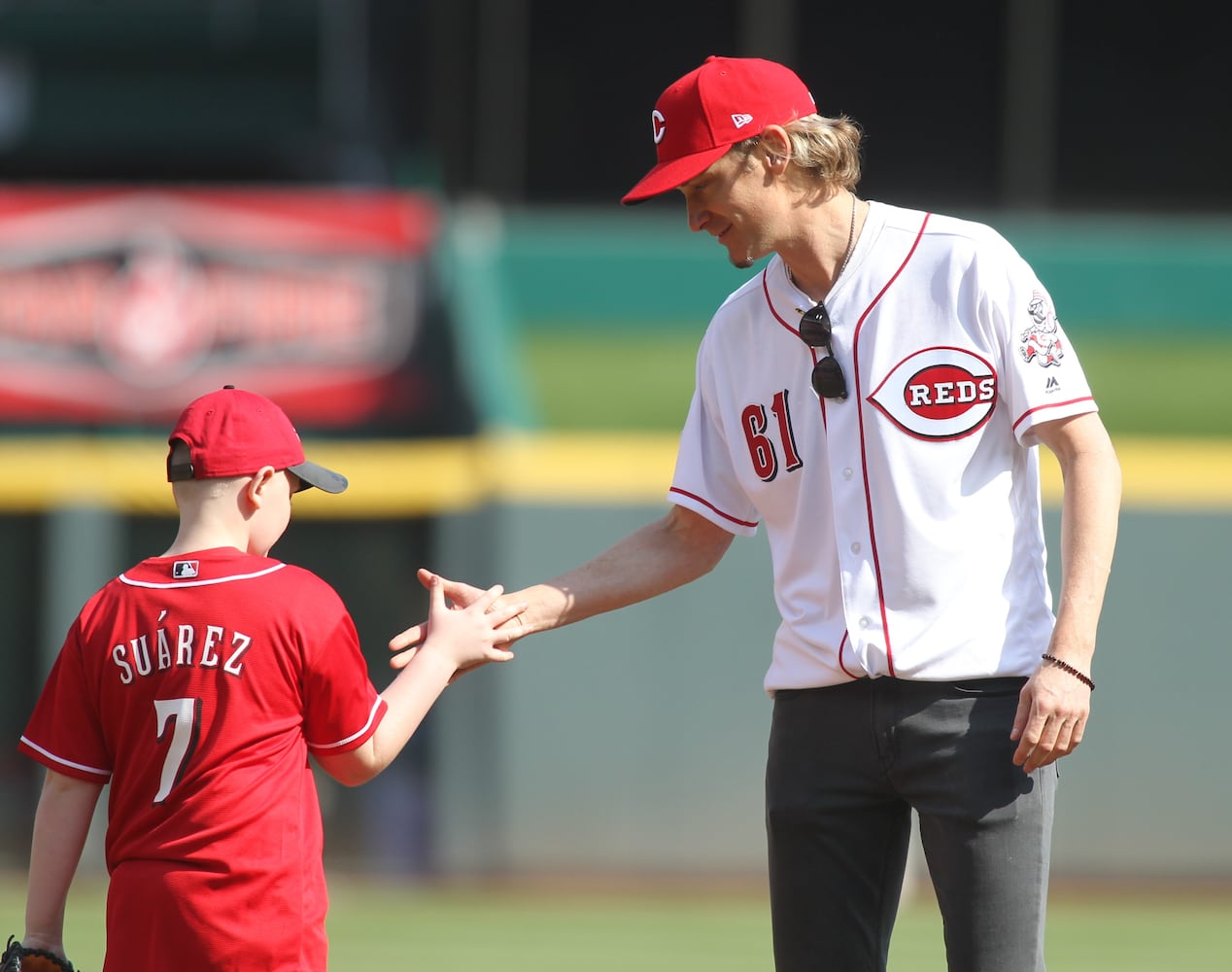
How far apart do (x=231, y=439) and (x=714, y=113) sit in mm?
1091

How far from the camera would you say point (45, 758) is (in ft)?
9.57

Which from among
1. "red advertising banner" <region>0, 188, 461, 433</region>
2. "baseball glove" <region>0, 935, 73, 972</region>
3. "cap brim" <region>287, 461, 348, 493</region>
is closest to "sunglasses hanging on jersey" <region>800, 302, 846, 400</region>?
"cap brim" <region>287, 461, 348, 493</region>

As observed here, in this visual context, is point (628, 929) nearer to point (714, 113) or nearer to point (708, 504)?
point (708, 504)

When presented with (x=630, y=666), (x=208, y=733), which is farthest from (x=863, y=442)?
(x=630, y=666)

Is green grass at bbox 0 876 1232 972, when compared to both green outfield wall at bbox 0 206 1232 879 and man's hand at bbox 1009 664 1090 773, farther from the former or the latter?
man's hand at bbox 1009 664 1090 773

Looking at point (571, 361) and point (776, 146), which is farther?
point (571, 361)

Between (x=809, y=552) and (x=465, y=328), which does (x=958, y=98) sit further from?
(x=809, y=552)

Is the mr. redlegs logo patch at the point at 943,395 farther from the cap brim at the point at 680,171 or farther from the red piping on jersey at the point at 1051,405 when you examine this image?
the cap brim at the point at 680,171

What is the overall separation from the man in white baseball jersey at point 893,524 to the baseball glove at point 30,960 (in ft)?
4.43

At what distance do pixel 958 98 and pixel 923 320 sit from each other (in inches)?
447

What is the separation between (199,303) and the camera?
37.3 feet

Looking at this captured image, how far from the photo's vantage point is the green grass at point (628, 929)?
7.75m

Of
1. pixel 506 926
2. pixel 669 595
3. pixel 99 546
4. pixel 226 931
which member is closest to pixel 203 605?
pixel 226 931

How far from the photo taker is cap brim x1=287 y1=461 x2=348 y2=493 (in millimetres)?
3102
